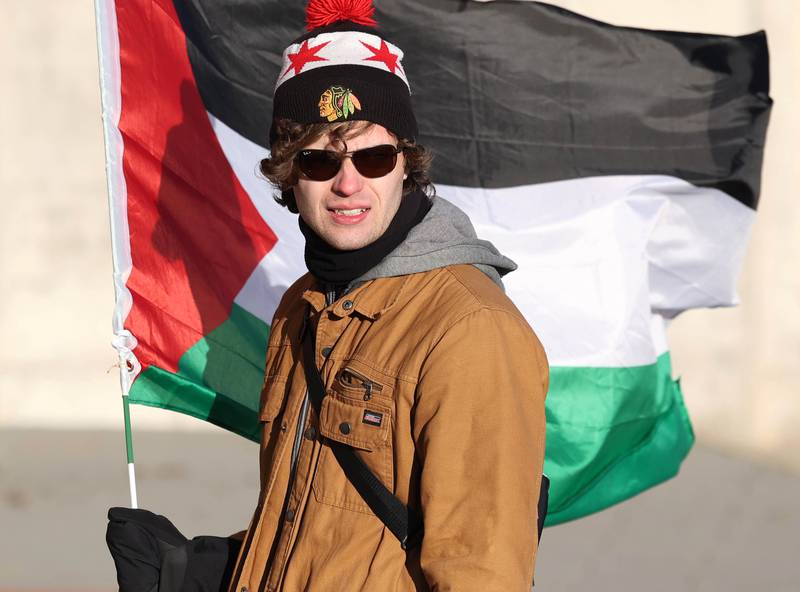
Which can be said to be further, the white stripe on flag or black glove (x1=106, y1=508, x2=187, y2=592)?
the white stripe on flag

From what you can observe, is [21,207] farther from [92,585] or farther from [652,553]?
[652,553]

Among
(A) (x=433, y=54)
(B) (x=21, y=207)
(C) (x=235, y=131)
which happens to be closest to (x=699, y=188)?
(A) (x=433, y=54)

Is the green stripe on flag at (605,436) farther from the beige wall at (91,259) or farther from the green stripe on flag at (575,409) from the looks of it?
the beige wall at (91,259)

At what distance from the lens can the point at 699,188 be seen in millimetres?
4164

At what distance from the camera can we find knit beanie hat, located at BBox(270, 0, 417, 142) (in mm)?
2289

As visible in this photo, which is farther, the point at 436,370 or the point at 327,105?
the point at 327,105

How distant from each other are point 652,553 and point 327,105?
16.5 feet

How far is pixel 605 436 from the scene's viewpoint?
3.85 metres

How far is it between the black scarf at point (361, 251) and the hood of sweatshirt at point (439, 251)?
13 millimetres

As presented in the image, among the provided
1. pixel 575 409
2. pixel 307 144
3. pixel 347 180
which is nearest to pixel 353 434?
pixel 347 180

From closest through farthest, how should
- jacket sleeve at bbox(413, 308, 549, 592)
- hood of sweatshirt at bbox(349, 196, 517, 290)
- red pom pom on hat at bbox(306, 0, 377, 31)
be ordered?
jacket sleeve at bbox(413, 308, 549, 592) < hood of sweatshirt at bbox(349, 196, 517, 290) < red pom pom on hat at bbox(306, 0, 377, 31)

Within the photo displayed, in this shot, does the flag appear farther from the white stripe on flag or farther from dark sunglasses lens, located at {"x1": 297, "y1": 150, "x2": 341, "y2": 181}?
dark sunglasses lens, located at {"x1": 297, "y1": 150, "x2": 341, "y2": 181}

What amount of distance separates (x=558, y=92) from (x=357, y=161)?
1946 millimetres

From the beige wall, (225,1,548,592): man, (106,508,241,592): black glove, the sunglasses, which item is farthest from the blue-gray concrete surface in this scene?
the sunglasses
